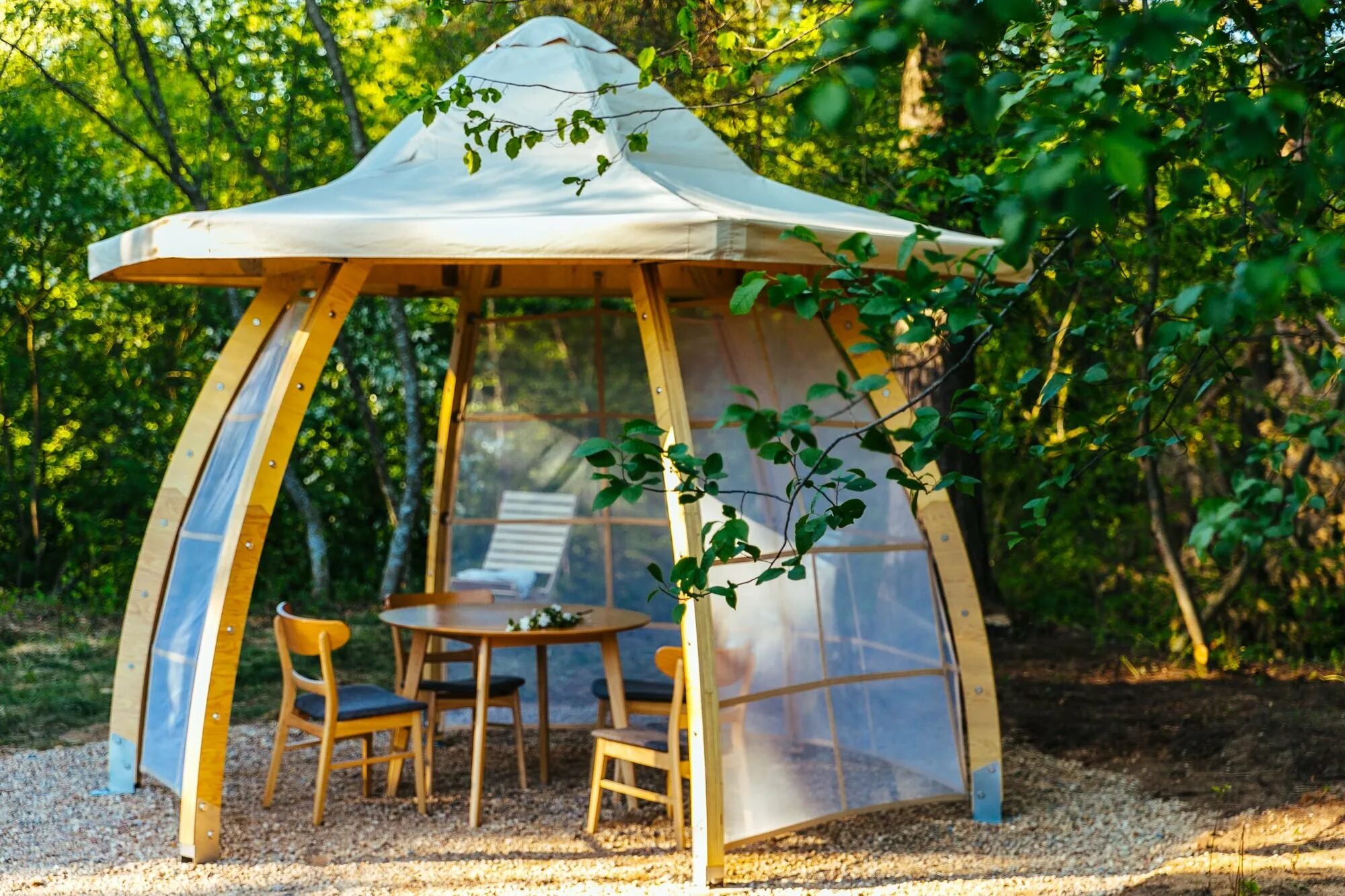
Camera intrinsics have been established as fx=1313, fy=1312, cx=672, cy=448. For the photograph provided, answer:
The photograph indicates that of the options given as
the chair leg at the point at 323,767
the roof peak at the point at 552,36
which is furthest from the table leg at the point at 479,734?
the roof peak at the point at 552,36

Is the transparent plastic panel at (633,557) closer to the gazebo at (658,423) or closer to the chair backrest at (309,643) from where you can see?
the gazebo at (658,423)

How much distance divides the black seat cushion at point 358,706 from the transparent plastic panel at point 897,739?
1.76 meters

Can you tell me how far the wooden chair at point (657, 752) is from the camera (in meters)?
4.92

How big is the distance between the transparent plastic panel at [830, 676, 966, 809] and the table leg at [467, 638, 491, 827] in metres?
1.45

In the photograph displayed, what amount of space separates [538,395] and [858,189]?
7.61ft

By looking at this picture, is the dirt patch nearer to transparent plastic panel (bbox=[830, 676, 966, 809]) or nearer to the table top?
transparent plastic panel (bbox=[830, 676, 966, 809])

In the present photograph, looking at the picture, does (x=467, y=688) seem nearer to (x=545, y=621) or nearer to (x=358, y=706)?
(x=545, y=621)

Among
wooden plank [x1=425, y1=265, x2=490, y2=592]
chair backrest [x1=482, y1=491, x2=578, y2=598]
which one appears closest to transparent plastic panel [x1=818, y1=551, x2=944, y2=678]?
chair backrest [x1=482, y1=491, x2=578, y2=598]

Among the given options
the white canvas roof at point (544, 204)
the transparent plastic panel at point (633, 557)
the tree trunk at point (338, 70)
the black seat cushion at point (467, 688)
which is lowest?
the black seat cushion at point (467, 688)

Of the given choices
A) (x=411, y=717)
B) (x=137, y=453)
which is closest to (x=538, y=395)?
(x=411, y=717)

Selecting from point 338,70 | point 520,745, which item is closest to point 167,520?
point 520,745

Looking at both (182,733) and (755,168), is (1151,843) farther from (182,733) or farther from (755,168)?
(755,168)

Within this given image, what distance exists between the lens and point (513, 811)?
18.2 feet

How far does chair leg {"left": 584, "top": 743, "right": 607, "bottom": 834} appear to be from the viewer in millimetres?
5199
